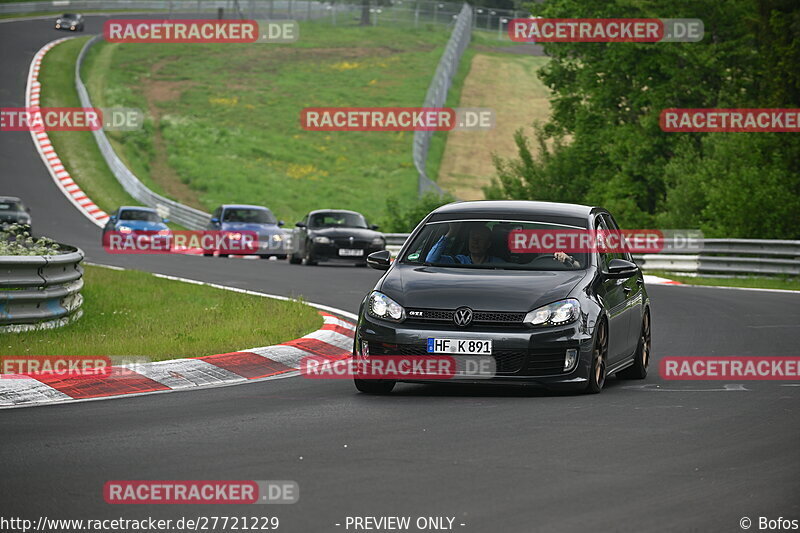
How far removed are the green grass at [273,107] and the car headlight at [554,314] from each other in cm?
4754

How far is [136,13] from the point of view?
11319cm

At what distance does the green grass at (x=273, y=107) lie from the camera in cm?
6431

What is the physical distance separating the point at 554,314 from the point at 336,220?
25.5 meters

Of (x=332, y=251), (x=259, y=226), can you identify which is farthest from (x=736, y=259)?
(x=259, y=226)

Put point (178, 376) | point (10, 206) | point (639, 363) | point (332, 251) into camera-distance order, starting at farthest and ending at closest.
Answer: point (10, 206) < point (332, 251) < point (639, 363) < point (178, 376)

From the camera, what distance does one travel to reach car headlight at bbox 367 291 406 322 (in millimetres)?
11008

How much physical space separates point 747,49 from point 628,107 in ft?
A: 19.5

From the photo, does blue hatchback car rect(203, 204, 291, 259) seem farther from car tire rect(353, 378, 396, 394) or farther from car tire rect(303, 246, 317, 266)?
car tire rect(353, 378, 396, 394)

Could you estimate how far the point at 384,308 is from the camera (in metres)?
11.1

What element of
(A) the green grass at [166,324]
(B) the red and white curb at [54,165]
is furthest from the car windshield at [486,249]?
(B) the red and white curb at [54,165]

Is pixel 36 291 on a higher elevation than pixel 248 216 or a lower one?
higher

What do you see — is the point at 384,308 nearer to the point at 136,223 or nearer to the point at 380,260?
the point at 380,260

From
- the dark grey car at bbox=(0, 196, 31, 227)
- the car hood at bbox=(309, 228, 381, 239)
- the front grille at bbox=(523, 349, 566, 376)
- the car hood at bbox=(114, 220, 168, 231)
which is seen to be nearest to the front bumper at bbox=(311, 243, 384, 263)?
the car hood at bbox=(309, 228, 381, 239)

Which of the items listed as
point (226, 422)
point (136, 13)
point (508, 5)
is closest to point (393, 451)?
point (226, 422)
